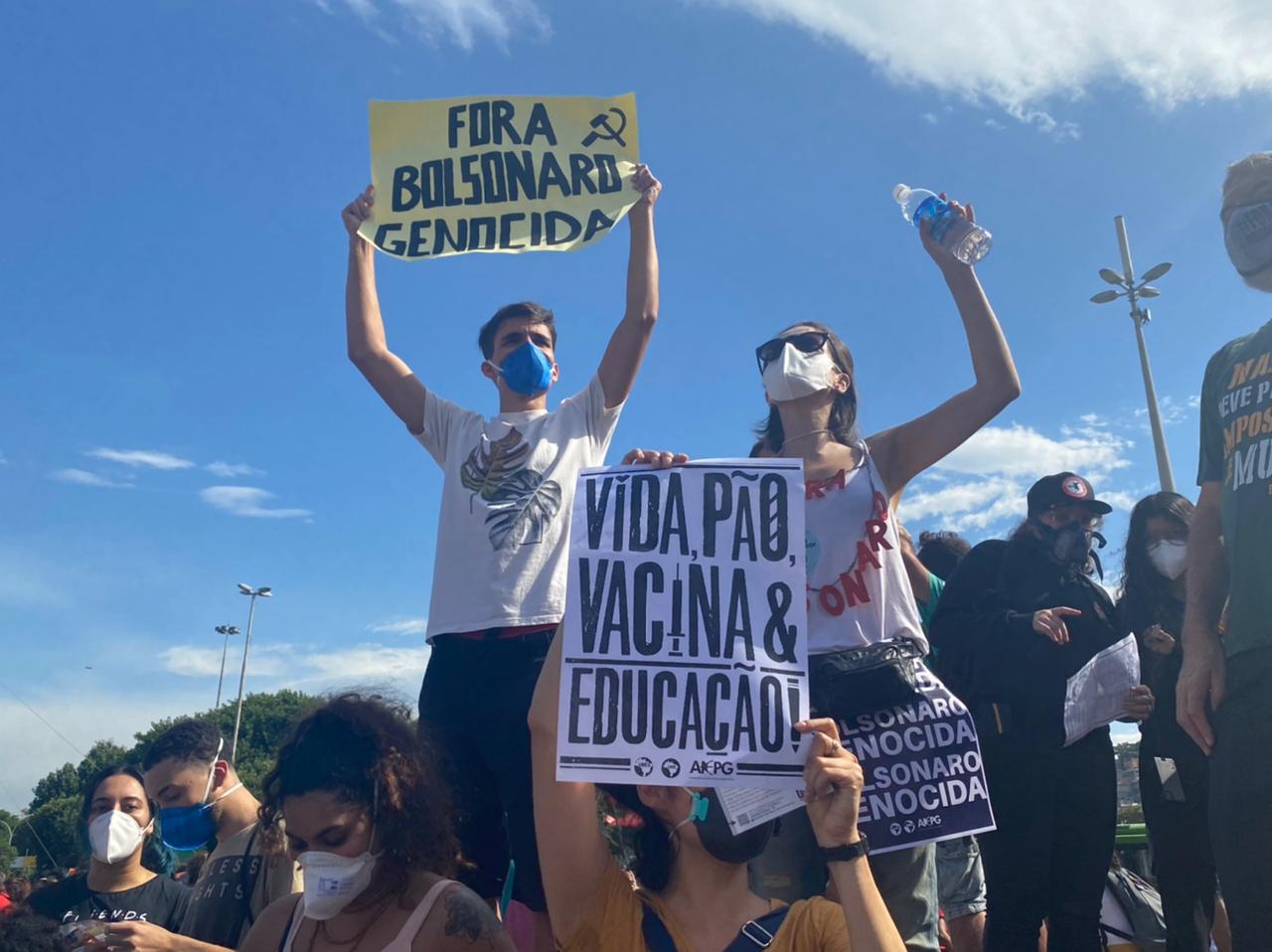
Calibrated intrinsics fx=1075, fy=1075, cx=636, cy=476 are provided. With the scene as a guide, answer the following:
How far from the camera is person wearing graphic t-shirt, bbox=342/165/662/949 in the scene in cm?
350

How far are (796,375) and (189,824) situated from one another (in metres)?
3.33

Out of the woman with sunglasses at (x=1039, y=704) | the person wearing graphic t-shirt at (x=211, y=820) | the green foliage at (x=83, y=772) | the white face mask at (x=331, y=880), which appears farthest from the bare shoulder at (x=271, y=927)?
the green foliage at (x=83, y=772)

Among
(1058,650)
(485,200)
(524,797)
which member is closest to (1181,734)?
(1058,650)

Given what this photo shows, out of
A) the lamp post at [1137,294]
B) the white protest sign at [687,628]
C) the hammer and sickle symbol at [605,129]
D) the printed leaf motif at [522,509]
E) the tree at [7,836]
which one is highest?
the lamp post at [1137,294]

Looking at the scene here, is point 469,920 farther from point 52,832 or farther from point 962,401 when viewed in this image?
point 52,832

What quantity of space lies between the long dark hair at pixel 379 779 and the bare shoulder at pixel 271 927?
0.75 ft

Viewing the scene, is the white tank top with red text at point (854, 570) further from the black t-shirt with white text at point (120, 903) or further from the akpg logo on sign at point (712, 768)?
the black t-shirt with white text at point (120, 903)

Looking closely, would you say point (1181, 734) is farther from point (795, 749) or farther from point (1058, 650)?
point (795, 749)

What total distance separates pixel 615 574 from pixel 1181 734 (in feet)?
10.6

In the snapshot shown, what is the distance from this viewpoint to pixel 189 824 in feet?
15.6

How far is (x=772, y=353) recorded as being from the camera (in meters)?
3.69

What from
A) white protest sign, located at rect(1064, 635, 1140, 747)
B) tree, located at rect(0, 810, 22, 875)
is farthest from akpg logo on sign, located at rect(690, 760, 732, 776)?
tree, located at rect(0, 810, 22, 875)

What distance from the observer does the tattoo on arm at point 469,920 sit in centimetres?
272

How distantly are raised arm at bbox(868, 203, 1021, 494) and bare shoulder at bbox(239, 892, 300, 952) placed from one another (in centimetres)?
226
